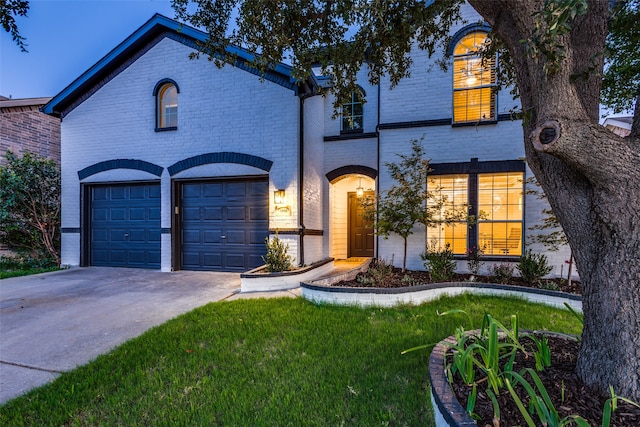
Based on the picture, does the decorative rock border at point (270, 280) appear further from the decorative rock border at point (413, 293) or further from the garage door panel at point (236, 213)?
the garage door panel at point (236, 213)

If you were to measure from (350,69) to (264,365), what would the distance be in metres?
4.29

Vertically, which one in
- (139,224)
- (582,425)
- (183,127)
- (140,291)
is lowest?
(140,291)

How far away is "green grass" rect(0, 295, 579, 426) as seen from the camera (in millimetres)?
2428

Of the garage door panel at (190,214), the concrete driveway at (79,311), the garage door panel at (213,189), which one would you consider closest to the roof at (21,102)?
the concrete driveway at (79,311)

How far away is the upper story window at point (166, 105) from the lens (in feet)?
28.6

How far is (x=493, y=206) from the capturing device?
25.9 ft

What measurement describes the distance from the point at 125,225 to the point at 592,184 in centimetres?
1004

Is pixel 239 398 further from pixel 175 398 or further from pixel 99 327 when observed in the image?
pixel 99 327

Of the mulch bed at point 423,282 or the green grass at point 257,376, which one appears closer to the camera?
the green grass at point 257,376

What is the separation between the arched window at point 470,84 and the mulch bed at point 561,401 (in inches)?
270

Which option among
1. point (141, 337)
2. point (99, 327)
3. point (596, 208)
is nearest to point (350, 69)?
point (596, 208)

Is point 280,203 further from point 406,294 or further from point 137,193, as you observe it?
point 137,193

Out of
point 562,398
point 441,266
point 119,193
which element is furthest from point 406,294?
point 119,193

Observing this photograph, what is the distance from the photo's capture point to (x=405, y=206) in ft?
23.2
